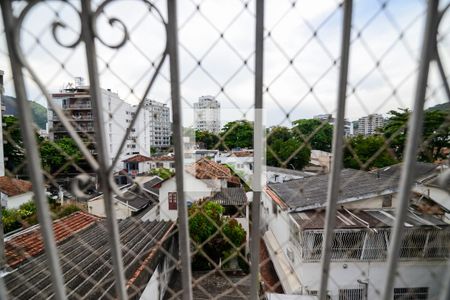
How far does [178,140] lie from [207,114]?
0.16 meters

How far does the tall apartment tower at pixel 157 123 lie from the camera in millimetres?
686

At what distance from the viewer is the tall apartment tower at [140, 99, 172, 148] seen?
686 millimetres

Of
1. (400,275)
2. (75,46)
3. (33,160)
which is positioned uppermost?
(75,46)

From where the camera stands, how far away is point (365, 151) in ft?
2.39

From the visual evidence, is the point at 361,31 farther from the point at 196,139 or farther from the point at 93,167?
the point at 93,167

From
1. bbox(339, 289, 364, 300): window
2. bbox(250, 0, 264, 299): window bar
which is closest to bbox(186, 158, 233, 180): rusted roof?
bbox(250, 0, 264, 299): window bar

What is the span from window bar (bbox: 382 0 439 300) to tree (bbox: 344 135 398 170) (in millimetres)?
108

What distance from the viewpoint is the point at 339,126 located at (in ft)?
1.94

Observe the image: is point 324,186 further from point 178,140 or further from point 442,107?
point 178,140

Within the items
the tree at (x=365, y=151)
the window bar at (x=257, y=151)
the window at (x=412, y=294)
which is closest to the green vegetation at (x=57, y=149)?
the window bar at (x=257, y=151)

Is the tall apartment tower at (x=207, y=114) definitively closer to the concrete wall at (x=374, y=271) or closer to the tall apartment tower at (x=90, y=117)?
the tall apartment tower at (x=90, y=117)

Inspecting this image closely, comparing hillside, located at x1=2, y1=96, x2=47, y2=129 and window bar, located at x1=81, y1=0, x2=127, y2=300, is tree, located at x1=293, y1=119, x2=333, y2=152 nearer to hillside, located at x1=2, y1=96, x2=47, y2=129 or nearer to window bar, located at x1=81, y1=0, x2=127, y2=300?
window bar, located at x1=81, y1=0, x2=127, y2=300

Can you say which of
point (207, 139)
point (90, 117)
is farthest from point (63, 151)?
point (207, 139)

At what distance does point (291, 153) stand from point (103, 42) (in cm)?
53
